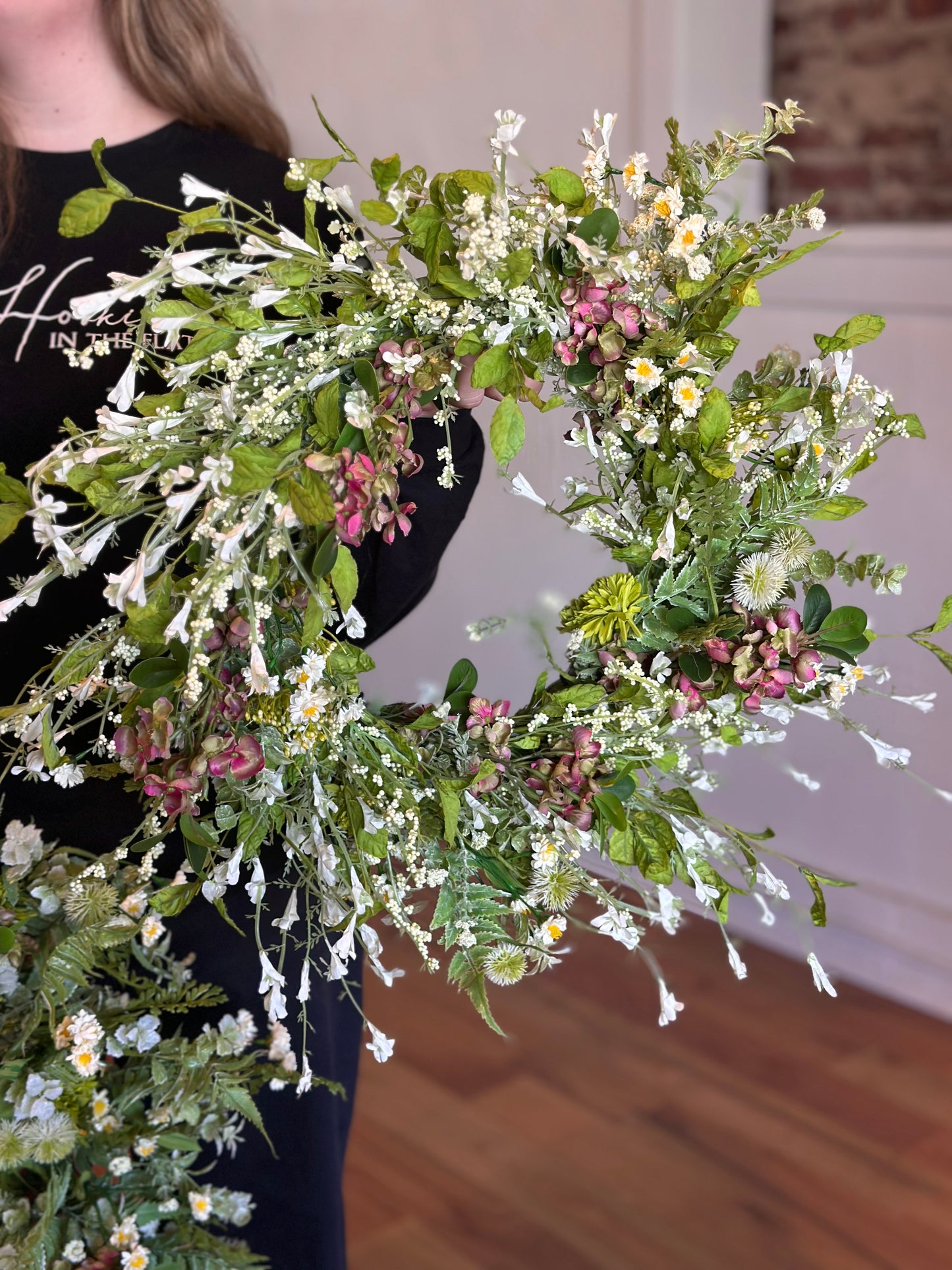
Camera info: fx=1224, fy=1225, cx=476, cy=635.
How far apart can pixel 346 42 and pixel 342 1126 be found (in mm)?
2513

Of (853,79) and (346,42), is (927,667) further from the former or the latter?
(346,42)

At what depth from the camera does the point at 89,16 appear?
1.21 meters

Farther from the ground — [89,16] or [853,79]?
[853,79]

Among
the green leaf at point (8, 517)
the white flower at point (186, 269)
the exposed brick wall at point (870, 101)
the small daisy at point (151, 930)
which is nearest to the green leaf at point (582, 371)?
the white flower at point (186, 269)

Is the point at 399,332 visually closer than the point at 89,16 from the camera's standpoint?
Yes

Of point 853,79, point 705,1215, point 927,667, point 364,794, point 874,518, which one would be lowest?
point 705,1215

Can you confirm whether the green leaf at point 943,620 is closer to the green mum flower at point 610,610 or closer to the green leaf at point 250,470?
the green mum flower at point 610,610

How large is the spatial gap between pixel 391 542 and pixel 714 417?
0.21 metres

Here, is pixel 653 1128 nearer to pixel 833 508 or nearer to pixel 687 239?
pixel 833 508

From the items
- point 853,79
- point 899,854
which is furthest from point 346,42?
point 899,854

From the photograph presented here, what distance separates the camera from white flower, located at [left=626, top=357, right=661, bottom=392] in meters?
0.67

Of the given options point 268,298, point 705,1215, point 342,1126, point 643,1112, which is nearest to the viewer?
point 268,298

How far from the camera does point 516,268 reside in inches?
25.0

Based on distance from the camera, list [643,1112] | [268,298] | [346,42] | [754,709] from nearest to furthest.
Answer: [268,298], [754,709], [643,1112], [346,42]
